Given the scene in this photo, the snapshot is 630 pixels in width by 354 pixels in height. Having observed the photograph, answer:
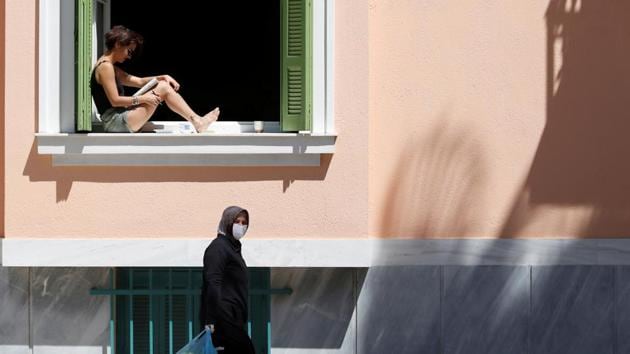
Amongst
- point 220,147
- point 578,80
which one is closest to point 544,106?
point 578,80

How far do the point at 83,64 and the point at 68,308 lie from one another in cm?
192

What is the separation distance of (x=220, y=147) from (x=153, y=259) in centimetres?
99

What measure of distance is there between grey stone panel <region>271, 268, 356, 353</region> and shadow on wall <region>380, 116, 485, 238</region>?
0.54 m

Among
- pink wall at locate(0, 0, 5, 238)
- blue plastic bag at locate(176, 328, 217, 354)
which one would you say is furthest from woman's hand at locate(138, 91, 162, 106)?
blue plastic bag at locate(176, 328, 217, 354)

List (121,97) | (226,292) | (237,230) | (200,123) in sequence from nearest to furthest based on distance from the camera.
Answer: (226,292)
(237,230)
(121,97)
(200,123)

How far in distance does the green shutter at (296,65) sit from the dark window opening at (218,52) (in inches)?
177

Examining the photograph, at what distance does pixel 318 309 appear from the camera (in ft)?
38.9

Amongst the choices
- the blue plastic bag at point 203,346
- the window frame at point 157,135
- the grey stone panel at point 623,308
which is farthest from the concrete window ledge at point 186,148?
the grey stone panel at point 623,308

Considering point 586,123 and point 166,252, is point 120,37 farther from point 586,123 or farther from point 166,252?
point 586,123

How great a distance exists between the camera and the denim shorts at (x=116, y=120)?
11672 mm

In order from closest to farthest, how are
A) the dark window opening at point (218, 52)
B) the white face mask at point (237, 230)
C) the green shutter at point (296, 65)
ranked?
the white face mask at point (237, 230), the green shutter at point (296, 65), the dark window opening at point (218, 52)

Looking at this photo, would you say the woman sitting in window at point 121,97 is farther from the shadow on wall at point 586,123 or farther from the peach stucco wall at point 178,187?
the shadow on wall at point 586,123

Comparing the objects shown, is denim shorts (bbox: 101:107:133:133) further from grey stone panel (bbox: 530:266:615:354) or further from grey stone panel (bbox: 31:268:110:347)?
grey stone panel (bbox: 530:266:615:354)

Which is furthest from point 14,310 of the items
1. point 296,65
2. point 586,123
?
point 586,123
